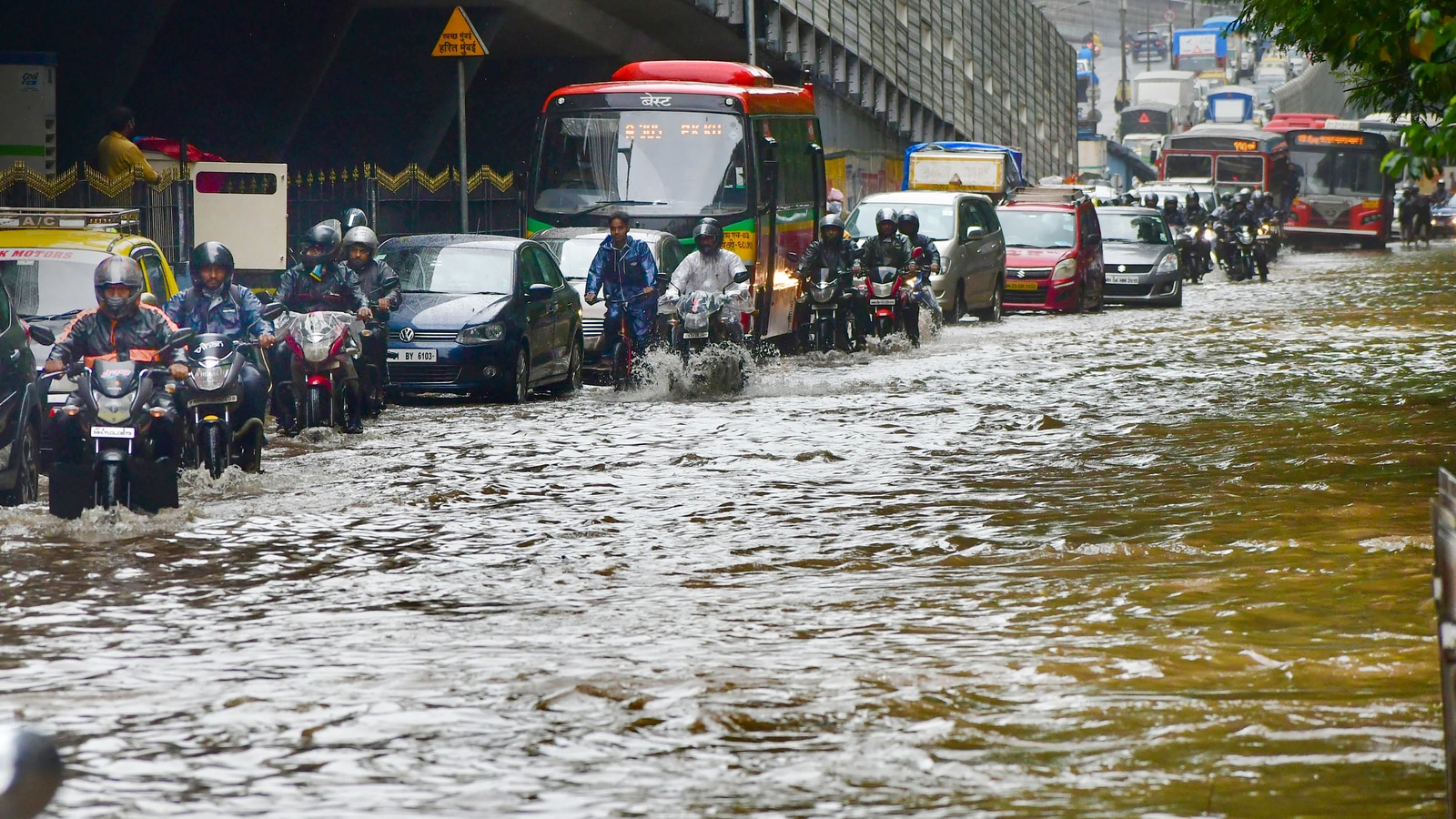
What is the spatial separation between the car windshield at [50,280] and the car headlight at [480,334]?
4.51 metres

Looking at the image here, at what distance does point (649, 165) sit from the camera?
2147 cm

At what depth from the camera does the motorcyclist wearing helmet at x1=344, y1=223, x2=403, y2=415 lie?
589 inches

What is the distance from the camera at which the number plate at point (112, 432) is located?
9.93 m

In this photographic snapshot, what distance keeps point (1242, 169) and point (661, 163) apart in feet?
114

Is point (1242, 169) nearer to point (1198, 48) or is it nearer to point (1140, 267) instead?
point (1140, 267)

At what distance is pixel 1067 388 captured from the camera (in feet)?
57.7

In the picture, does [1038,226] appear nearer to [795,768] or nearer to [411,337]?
[411,337]

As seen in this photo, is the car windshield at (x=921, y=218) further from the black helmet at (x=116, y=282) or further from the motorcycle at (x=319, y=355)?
the black helmet at (x=116, y=282)

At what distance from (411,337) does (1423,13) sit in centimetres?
1025

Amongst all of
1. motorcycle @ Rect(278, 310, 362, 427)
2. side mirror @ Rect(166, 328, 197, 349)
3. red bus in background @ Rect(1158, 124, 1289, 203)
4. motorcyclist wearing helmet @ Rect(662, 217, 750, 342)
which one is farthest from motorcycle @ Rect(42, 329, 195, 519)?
red bus in background @ Rect(1158, 124, 1289, 203)

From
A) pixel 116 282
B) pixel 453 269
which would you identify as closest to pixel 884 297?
pixel 453 269

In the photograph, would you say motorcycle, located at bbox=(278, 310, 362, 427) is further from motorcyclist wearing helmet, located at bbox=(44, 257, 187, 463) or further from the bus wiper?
the bus wiper

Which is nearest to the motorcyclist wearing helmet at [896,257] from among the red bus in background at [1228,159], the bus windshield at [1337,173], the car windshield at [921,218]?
the car windshield at [921,218]

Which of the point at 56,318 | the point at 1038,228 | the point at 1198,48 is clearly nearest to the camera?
the point at 56,318
